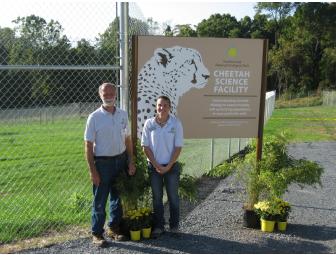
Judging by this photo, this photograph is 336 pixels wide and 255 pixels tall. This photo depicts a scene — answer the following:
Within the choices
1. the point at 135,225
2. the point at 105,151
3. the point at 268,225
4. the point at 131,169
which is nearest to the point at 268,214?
the point at 268,225

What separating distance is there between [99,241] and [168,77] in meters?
2.33

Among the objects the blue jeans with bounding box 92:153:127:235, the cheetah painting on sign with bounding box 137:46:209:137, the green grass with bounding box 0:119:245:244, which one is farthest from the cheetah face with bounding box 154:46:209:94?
the green grass with bounding box 0:119:245:244

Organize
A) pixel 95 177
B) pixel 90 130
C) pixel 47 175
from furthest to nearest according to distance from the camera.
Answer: pixel 47 175 → pixel 95 177 → pixel 90 130

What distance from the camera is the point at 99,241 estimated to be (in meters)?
5.76

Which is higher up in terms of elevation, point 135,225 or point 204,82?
point 204,82

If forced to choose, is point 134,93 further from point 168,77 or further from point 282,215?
point 282,215

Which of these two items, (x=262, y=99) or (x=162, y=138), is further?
(x=262, y=99)

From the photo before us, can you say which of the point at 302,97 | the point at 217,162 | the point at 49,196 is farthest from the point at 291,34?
the point at 49,196

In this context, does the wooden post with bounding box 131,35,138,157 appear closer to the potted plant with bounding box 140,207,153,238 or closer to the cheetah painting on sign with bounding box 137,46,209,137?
the cheetah painting on sign with bounding box 137,46,209,137

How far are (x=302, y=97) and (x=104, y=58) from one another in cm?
5204

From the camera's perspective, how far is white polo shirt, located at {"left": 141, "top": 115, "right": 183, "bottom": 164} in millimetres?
5875

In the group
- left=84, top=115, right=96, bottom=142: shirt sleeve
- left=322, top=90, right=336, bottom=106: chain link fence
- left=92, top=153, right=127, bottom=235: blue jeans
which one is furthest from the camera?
left=322, top=90, right=336, bottom=106: chain link fence

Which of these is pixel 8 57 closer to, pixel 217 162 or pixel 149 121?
pixel 149 121

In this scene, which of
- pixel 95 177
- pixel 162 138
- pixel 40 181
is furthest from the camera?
pixel 40 181
